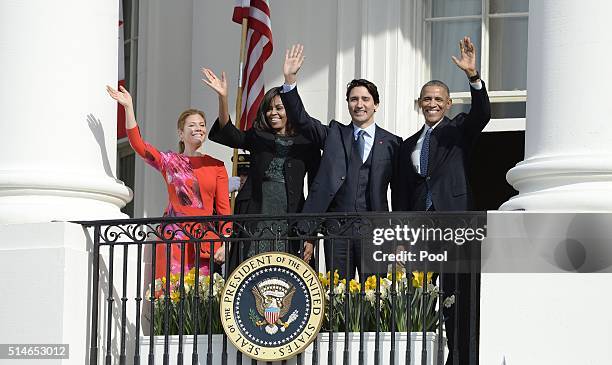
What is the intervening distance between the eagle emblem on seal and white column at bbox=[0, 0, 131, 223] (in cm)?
138

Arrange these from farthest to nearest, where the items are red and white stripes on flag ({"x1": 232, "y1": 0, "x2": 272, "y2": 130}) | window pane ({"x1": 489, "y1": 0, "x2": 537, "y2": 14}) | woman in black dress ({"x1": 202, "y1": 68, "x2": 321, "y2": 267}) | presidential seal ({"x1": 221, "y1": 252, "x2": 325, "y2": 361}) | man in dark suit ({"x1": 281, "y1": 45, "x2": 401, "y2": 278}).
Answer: window pane ({"x1": 489, "y1": 0, "x2": 537, "y2": 14})
red and white stripes on flag ({"x1": 232, "y1": 0, "x2": 272, "y2": 130})
woman in black dress ({"x1": 202, "y1": 68, "x2": 321, "y2": 267})
man in dark suit ({"x1": 281, "y1": 45, "x2": 401, "y2": 278})
presidential seal ({"x1": 221, "y1": 252, "x2": 325, "y2": 361})

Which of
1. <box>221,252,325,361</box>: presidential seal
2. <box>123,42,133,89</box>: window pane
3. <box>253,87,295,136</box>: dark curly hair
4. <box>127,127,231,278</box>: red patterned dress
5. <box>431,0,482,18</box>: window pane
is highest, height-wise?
<box>431,0,482,18</box>: window pane

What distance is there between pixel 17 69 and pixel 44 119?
42cm

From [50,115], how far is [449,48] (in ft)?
15.2

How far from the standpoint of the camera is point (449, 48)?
16547 mm

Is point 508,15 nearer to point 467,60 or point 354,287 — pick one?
point 467,60

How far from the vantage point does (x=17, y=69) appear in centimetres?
1323

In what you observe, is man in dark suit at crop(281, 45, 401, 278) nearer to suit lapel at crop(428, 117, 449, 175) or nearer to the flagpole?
suit lapel at crop(428, 117, 449, 175)

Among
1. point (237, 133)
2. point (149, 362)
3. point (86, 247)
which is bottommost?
point (149, 362)

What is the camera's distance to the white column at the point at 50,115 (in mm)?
13141

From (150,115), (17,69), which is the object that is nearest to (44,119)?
(17,69)

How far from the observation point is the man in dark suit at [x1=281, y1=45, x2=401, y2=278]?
13.5 meters

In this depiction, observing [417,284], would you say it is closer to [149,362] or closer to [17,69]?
[149,362]

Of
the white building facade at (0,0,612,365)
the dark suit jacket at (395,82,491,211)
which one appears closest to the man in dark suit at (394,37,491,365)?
the dark suit jacket at (395,82,491,211)
